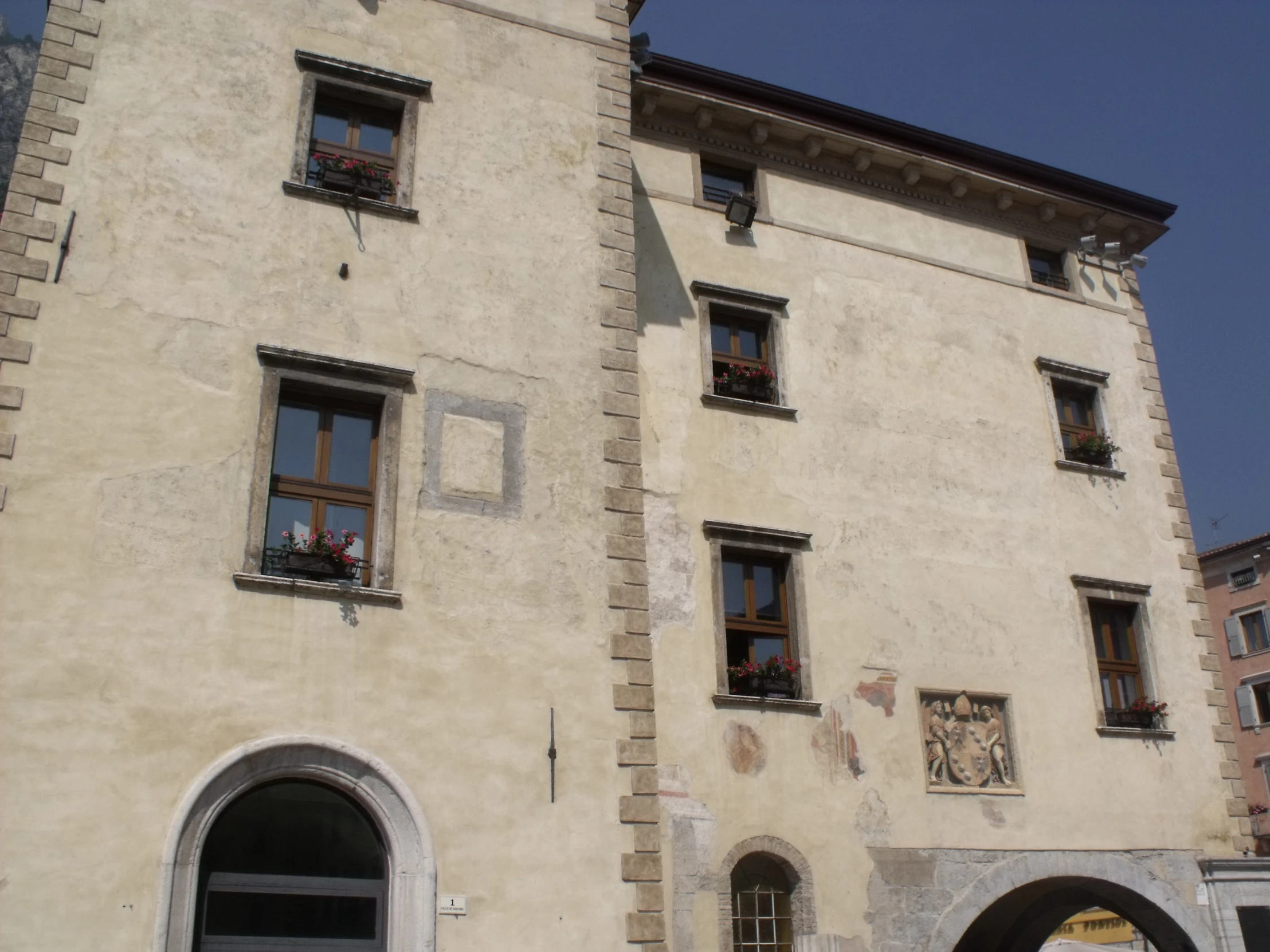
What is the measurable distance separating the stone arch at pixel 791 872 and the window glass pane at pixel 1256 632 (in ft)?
99.5

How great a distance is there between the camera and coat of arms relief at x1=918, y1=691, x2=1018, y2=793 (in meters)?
14.1

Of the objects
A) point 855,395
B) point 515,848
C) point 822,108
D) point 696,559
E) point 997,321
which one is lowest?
point 515,848

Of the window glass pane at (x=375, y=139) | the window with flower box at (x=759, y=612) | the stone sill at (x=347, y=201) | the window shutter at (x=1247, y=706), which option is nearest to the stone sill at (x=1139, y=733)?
the window with flower box at (x=759, y=612)

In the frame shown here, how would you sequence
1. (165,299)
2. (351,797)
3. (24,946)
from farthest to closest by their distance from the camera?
1. (165,299)
2. (351,797)
3. (24,946)

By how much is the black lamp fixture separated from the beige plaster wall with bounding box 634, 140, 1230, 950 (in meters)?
0.17

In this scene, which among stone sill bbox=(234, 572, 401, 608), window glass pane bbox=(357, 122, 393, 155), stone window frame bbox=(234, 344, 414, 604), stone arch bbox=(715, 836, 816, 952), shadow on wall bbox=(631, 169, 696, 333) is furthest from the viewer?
shadow on wall bbox=(631, 169, 696, 333)

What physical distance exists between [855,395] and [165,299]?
332 inches

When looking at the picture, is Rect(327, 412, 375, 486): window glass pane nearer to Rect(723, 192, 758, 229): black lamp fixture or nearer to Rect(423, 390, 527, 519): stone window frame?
Rect(423, 390, 527, 519): stone window frame

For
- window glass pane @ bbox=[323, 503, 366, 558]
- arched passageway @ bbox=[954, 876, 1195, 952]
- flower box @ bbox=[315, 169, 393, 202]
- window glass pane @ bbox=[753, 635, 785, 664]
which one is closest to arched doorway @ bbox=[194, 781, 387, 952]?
window glass pane @ bbox=[323, 503, 366, 558]

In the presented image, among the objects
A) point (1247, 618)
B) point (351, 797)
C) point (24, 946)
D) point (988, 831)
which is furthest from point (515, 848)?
point (1247, 618)

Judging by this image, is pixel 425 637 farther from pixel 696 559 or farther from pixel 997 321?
pixel 997 321

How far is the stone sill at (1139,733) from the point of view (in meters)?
15.2

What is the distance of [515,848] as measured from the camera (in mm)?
10273

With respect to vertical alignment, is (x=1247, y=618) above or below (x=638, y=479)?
above
